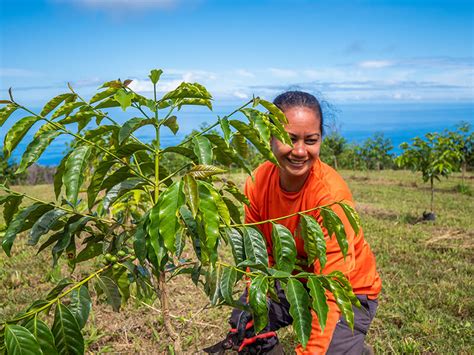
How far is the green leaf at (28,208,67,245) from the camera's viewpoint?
1.53m

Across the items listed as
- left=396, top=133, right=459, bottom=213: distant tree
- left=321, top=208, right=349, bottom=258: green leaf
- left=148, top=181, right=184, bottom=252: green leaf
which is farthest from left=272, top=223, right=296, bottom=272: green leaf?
left=396, top=133, right=459, bottom=213: distant tree

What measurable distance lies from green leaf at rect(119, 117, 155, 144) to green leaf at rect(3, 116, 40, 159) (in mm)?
283

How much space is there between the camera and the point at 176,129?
1.64 m

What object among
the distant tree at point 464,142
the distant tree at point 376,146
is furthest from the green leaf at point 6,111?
the distant tree at point 376,146

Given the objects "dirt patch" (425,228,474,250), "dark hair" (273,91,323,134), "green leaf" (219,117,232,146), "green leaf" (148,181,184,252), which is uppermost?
"dark hair" (273,91,323,134)

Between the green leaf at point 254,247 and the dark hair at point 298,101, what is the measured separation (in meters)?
0.97

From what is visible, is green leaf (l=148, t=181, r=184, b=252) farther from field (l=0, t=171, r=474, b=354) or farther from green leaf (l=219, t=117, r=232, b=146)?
field (l=0, t=171, r=474, b=354)

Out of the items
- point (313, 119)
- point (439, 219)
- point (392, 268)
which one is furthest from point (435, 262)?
point (313, 119)

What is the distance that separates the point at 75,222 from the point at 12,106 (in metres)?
0.47

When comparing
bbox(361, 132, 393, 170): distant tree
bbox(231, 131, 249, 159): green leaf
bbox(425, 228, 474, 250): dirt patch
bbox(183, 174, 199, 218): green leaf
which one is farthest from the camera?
bbox(361, 132, 393, 170): distant tree

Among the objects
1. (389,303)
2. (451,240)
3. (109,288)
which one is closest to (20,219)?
(109,288)

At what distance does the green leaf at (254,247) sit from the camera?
59.8 inches

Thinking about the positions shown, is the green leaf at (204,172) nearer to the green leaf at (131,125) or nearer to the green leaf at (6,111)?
the green leaf at (131,125)

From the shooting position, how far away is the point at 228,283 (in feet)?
4.81
